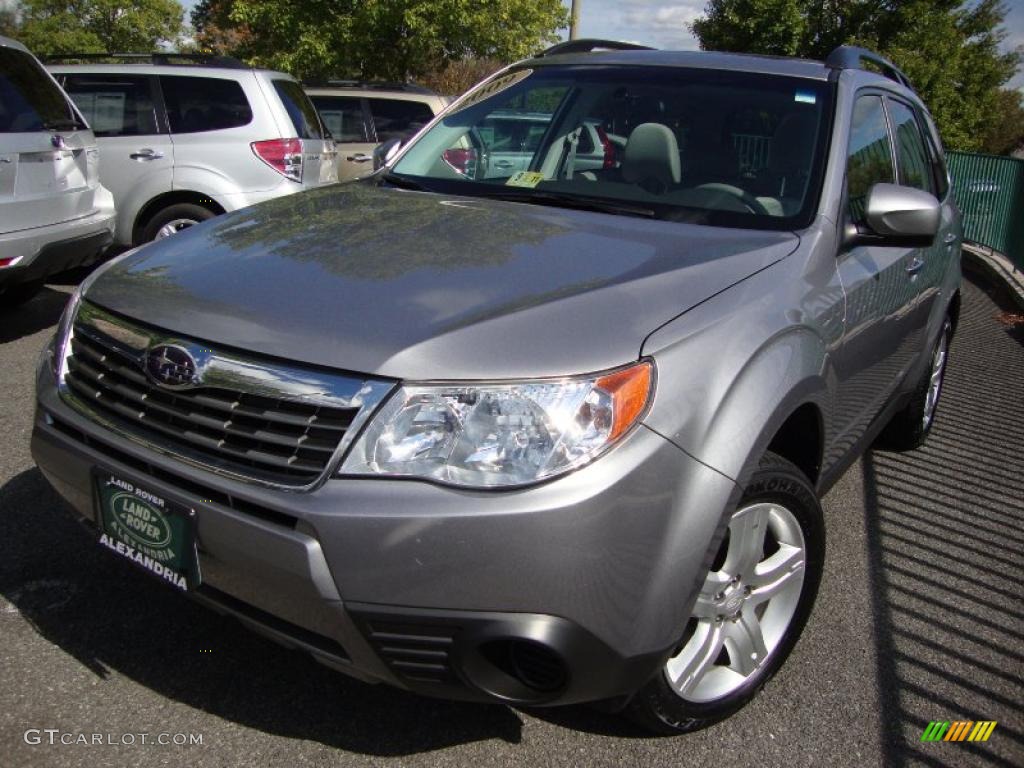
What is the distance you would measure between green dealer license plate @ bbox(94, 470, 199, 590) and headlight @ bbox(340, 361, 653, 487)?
49 centimetres

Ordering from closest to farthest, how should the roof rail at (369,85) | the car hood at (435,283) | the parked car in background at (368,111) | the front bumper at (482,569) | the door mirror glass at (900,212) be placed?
the front bumper at (482,569)
the car hood at (435,283)
the door mirror glass at (900,212)
the parked car in background at (368,111)
the roof rail at (369,85)

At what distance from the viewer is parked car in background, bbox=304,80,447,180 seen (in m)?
10.7

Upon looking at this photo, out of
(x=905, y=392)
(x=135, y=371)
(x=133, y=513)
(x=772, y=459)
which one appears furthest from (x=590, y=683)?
(x=905, y=392)

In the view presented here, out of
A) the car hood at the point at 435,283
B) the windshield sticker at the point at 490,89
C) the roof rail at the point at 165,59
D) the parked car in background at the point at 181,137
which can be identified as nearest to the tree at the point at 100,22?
the roof rail at the point at 165,59

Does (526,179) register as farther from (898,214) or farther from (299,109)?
(299,109)

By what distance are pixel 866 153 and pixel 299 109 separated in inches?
231

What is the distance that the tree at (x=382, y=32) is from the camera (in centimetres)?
1580

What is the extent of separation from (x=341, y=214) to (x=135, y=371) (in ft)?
3.00

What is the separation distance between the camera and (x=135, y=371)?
92.7 inches

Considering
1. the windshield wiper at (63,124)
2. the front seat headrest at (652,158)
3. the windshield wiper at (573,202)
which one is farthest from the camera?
the windshield wiper at (63,124)

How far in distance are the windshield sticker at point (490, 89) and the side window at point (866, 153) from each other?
134 centimetres

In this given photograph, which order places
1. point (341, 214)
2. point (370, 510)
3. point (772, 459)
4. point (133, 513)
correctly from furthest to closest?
point (341, 214) → point (772, 459) → point (133, 513) → point (370, 510)

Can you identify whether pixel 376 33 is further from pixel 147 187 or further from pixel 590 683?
pixel 590 683

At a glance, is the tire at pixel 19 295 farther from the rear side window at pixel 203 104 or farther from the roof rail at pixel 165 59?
the roof rail at pixel 165 59
